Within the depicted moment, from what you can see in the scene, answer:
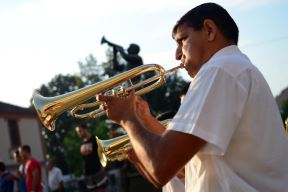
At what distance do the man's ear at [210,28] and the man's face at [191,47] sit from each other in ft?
0.09

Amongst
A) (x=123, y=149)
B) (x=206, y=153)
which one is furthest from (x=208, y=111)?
(x=123, y=149)

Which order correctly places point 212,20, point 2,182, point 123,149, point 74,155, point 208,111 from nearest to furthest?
point 208,111
point 212,20
point 123,149
point 2,182
point 74,155

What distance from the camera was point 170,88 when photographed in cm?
7050

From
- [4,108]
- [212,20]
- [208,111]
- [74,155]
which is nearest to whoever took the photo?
[208,111]

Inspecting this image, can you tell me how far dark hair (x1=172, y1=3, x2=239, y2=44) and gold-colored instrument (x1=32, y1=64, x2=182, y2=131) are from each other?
568 millimetres

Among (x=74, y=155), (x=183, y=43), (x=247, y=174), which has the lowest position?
(x=74, y=155)

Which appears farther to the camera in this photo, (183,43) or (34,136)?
(34,136)

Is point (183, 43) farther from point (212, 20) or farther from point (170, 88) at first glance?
point (170, 88)

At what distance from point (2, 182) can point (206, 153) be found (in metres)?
7.49

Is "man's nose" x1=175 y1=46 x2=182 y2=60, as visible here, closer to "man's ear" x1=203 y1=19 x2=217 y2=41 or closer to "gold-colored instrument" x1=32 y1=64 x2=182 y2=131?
"man's ear" x1=203 y1=19 x2=217 y2=41

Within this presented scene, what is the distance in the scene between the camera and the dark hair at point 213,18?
2.34m

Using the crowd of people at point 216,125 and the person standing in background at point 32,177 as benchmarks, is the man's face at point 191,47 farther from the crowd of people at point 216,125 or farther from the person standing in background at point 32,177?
the person standing in background at point 32,177

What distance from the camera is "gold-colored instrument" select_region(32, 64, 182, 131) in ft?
10.00

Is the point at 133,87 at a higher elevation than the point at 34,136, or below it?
higher
